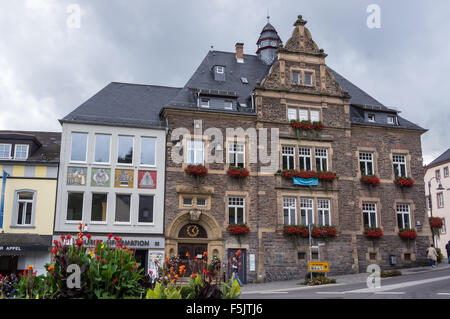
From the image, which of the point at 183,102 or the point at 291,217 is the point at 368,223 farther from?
the point at 183,102

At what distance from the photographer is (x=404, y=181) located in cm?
3116

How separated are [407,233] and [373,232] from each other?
104 inches

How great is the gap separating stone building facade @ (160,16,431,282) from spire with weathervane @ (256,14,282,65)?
11.7ft

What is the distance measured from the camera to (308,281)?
23.9 meters

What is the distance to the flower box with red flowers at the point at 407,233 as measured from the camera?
30.2 m

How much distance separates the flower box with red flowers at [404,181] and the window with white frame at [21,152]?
24.2m

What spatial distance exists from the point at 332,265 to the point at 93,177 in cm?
1571

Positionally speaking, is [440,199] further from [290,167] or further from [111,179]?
[111,179]

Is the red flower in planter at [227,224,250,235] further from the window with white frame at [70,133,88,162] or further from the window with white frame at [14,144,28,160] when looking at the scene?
the window with white frame at [14,144,28,160]

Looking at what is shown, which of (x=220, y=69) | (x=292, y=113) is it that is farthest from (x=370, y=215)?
(x=220, y=69)

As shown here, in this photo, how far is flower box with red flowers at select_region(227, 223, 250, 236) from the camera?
2711cm

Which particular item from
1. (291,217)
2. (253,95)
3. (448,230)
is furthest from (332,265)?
(448,230)

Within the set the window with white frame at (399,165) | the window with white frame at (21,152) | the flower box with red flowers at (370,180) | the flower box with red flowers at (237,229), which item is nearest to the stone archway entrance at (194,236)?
the flower box with red flowers at (237,229)

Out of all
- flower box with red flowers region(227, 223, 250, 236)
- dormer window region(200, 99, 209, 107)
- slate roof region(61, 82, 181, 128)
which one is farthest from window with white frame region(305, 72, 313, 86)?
flower box with red flowers region(227, 223, 250, 236)
